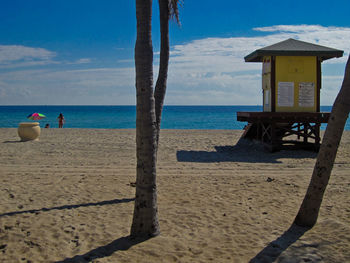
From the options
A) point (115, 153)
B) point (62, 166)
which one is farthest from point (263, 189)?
point (115, 153)

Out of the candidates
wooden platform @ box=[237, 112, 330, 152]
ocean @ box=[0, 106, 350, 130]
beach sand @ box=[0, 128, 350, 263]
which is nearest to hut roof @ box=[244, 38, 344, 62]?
wooden platform @ box=[237, 112, 330, 152]

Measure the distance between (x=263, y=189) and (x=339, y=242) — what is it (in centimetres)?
355

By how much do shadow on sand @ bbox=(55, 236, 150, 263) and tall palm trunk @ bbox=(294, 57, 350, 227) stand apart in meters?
2.77

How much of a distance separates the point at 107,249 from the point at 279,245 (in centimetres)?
259

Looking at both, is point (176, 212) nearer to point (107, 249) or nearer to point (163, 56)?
point (107, 249)

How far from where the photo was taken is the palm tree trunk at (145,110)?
517 cm

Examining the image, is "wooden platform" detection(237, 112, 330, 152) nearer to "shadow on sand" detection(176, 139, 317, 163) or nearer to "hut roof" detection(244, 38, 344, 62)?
"shadow on sand" detection(176, 139, 317, 163)

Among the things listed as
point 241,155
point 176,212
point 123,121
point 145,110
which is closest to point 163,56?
point 145,110

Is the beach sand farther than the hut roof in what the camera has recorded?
No

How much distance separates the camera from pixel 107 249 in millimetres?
5211

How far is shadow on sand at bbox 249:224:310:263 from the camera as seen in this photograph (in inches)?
195

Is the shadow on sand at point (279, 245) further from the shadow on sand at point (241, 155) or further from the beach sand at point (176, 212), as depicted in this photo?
the shadow on sand at point (241, 155)

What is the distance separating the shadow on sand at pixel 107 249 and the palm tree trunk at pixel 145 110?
49cm

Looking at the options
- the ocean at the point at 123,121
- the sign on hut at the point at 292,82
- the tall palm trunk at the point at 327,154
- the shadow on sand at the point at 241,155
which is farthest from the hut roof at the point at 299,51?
the ocean at the point at 123,121
